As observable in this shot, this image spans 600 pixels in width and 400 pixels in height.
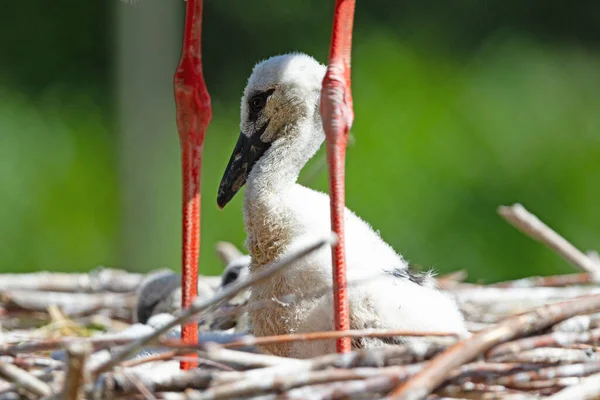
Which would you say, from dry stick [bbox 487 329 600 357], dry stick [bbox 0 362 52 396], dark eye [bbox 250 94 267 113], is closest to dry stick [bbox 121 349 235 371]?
dry stick [bbox 0 362 52 396]

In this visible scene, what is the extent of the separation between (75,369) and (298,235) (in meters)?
0.79

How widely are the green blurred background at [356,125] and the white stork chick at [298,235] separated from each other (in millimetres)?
2678

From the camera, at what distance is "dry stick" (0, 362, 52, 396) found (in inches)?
68.2

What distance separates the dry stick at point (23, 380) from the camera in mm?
1731

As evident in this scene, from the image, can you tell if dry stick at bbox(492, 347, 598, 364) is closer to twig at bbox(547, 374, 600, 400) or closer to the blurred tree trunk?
twig at bbox(547, 374, 600, 400)

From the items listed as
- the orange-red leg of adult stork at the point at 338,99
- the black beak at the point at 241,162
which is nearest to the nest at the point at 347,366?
the orange-red leg of adult stork at the point at 338,99

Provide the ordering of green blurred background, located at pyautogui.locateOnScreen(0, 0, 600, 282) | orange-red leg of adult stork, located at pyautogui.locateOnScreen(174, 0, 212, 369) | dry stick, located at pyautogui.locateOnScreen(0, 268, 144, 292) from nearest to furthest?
orange-red leg of adult stork, located at pyautogui.locateOnScreen(174, 0, 212, 369), dry stick, located at pyautogui.locateOnScreen(0, 268, 144, 292), green blurred background, located at pyautogui.locateOnScreen(0, 0, 600, 282)

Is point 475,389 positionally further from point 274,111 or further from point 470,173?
point 470,173

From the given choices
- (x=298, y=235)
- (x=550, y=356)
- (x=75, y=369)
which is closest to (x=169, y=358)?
(x=75, y=369)

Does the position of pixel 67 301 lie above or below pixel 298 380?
above

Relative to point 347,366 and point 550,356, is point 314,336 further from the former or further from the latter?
point 550,356

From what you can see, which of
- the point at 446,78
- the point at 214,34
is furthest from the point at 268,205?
the point at 214,34

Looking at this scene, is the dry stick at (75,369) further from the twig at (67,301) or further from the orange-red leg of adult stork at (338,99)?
the twig at (67,301)

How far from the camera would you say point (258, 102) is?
2523 mm
